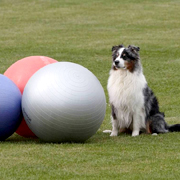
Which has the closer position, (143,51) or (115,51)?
(115,51)

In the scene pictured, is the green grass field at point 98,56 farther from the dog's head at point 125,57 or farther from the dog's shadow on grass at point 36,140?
the dog's head at point 125,57

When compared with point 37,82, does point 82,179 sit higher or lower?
lower

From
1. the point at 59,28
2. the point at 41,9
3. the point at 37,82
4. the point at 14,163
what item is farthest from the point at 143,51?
the point at 14,163

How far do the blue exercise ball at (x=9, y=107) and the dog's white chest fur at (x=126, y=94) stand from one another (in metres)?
1.88

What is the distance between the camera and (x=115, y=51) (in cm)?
972

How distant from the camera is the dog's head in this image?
959 centimetres

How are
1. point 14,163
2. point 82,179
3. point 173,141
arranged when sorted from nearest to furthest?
point 82,179, point 14,163, point 173,141

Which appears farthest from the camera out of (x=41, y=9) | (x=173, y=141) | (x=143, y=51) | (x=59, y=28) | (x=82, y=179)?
(x=41, y=9)

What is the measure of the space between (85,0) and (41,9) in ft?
10.5

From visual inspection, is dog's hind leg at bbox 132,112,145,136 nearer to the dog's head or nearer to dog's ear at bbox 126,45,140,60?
the dog's head

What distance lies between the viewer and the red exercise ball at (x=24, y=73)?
937cm

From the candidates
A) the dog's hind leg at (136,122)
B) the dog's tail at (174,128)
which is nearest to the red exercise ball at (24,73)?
the dog's hind leg at (136,122)

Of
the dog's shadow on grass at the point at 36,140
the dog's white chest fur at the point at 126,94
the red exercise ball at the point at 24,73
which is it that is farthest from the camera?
the dog's white chest fur at the point at 126,94

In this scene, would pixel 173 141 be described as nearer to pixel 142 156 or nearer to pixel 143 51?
pixel 142 156
